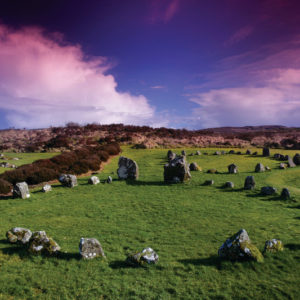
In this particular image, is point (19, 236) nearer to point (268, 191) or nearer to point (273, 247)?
point (273, 247)

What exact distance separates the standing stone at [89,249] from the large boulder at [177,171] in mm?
13637

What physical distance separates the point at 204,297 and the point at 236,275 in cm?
167

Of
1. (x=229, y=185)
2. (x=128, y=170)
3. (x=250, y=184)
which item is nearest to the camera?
(x=250, y=184)

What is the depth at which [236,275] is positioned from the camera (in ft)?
25.3

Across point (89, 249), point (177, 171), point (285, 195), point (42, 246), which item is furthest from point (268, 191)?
point (42, 246)

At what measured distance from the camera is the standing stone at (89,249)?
875 centimetres

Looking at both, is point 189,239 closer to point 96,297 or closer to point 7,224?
point 96,297

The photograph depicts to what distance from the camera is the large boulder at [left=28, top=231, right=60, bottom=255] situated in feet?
30.0

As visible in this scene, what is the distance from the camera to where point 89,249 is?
29.0ft

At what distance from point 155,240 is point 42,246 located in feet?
16.8

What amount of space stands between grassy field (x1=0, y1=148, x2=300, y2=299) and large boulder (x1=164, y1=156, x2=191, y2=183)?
105 cm

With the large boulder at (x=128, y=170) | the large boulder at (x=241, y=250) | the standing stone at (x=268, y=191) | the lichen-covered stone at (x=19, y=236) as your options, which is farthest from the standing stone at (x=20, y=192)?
the standing stone at (x=268, y=191)

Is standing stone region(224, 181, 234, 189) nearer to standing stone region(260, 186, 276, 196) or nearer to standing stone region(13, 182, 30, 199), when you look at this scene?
standing stone region(260, 186, 276, 196)

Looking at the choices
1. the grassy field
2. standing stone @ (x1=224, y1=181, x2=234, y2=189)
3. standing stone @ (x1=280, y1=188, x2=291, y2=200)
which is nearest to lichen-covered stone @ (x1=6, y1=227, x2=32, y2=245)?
the grassy field
